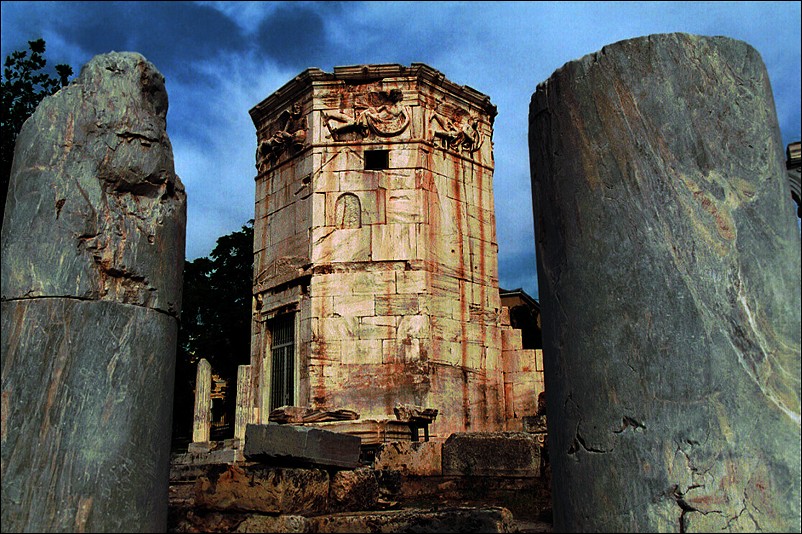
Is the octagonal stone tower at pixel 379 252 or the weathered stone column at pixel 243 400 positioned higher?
the octagonal stone tower at pixel 379 252

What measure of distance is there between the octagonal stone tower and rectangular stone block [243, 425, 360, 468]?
669 cm

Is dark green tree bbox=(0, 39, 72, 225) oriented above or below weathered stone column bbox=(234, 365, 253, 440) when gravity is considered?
above

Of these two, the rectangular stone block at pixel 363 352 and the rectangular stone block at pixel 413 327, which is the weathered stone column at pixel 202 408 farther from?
the rectangular stone block at pixel 413 327

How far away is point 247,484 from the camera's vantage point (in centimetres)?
579

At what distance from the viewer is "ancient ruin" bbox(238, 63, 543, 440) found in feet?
45.8

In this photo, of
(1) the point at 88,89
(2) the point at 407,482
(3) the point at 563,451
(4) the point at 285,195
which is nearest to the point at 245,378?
(4) the point at 285,195

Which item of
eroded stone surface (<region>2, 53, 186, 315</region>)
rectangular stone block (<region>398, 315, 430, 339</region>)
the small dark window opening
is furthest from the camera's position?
the small dark window opening

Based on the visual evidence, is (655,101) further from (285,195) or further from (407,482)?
(285,195)

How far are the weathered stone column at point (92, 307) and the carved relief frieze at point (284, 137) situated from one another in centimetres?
1041

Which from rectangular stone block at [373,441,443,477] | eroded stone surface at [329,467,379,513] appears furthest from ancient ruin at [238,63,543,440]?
eroded stone surface at [329,467,379,513]

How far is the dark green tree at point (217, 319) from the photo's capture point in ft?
78.0

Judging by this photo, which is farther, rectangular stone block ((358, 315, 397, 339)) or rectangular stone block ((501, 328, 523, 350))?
rectangular stone block ((501, 328, 523, 350))

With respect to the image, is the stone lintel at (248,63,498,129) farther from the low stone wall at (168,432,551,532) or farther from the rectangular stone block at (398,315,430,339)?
the low stone wall at (168,432,551,532)

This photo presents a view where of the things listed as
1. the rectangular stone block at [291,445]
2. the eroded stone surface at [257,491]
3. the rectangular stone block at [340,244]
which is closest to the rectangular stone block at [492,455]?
the rectangular stone block at [291,445]
